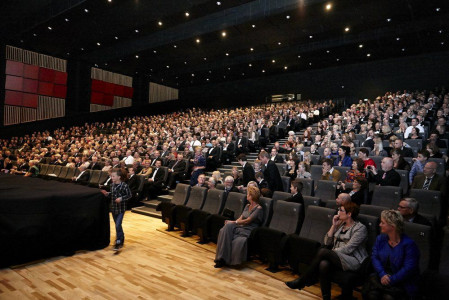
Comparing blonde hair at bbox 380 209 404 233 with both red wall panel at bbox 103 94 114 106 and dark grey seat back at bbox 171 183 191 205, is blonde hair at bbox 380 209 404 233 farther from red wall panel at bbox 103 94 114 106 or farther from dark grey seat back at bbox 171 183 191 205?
red wall panel at bbox 103 94 114 106

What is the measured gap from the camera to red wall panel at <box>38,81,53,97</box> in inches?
512

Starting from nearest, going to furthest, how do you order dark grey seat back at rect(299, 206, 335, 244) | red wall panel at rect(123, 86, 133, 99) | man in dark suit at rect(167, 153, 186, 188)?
dark grey seat back at rect(299, 206, 335, 244) < man in dark suit at rect(167, 153, 186, 188) < red wall panel at rect(123, 86, 133, 99)

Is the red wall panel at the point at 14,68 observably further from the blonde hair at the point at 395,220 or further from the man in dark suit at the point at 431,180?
the blonde hair at the point at 395,220

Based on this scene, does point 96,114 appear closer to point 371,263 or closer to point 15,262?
point 15,262

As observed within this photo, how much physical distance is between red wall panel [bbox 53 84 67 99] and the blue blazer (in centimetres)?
1419

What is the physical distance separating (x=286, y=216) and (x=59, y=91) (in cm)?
1312

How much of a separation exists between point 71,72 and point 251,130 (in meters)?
9.36

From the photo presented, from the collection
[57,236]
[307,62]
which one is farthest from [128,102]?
[57,236]

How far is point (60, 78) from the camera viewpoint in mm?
13578

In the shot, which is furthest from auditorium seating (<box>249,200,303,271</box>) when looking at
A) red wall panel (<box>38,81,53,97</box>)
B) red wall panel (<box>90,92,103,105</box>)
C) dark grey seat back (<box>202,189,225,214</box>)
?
red wall panel (<box>90,92,103,105</box>)

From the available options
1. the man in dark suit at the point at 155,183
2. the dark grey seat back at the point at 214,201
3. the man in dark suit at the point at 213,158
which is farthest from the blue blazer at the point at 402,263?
the man in dark suit at the point at 213,158

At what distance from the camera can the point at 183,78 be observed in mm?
17672

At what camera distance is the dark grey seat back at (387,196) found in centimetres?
344

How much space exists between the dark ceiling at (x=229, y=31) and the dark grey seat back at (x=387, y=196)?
663 cm
